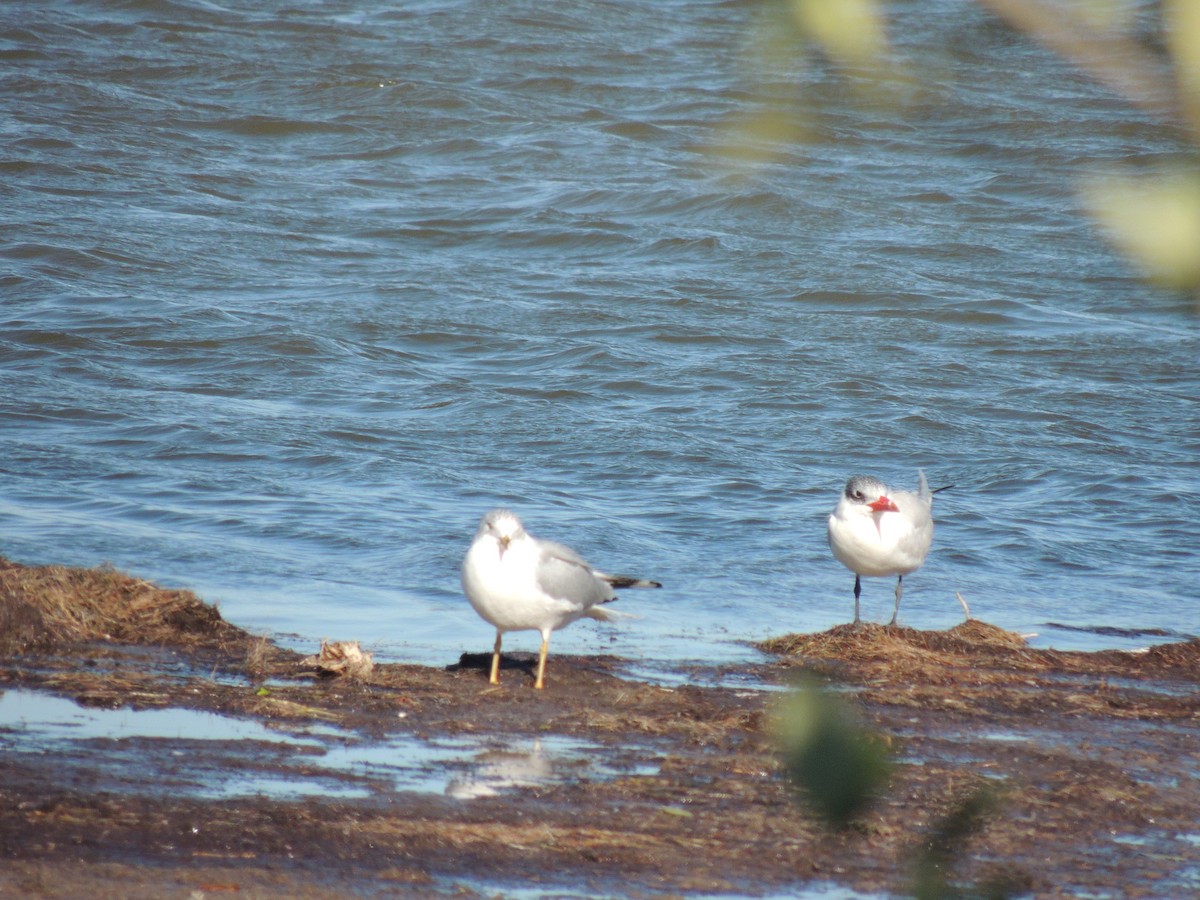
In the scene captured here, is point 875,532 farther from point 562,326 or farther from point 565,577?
point 562,326

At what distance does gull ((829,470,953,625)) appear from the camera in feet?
23.3

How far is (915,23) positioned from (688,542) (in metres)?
7.49

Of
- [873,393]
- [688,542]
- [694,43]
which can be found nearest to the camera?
[694,43]

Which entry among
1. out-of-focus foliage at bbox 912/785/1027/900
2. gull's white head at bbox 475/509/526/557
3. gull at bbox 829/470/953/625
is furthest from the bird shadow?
out-of-focus foliage at bbox 912/785/1027/900

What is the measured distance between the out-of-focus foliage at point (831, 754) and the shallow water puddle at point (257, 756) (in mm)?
3365

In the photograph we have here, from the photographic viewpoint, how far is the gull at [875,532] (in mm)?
7105

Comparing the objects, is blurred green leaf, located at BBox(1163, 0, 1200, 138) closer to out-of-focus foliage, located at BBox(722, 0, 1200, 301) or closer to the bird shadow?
out-of-focus foliage, located at BBox(722, 0, 1200, 301)

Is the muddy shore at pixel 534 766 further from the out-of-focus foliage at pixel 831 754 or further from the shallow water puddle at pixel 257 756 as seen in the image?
the out-of-focus foliage at pixel 831 754

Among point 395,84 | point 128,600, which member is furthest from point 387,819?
point 395,84

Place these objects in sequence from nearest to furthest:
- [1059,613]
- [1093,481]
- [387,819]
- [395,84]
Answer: [387,819], [1059,613], [1093,481], [395,84]

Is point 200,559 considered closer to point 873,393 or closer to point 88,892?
point 88,892

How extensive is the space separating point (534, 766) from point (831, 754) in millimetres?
3749

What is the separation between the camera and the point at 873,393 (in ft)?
41.2

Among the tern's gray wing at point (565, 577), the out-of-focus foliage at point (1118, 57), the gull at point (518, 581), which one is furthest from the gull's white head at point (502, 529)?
the out-of-focus foliage at point (1118, 57)
